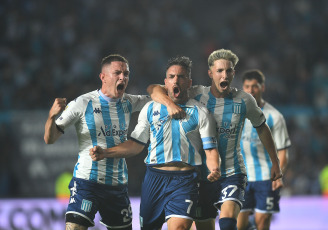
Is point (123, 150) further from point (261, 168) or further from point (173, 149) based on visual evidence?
point (261, 168)

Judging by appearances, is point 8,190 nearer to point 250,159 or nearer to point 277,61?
point 250,159

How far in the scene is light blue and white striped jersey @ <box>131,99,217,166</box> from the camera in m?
5.55

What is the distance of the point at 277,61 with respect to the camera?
591 inches

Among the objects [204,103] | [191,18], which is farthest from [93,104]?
[191,18]

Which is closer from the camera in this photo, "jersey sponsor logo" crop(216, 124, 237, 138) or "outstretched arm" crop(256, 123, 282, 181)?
"jersey sponsor logo" crop(216, 124, 237, 138)

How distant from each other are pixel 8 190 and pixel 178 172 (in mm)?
6612

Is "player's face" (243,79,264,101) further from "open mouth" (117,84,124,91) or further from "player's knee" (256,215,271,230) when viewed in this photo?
"open mouth" (117,84,124,91)

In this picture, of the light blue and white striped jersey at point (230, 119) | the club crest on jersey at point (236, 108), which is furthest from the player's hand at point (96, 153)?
the club crest on jersey at point (236, 108)

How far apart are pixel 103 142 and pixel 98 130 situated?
5.1 inches

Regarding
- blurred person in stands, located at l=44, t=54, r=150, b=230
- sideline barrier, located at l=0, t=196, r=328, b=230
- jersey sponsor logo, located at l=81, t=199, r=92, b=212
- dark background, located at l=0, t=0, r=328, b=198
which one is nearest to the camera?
jersey sponsor logo, located at l=81, t=199, r=92, b=212

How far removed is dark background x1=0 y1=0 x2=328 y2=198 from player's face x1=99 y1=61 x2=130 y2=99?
5428 millimetres

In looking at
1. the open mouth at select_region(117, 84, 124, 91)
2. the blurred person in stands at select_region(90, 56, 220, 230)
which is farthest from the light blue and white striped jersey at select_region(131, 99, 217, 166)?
the open mouth at select_region(117, 84, 124, 91)

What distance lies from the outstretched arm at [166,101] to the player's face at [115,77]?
0.31m

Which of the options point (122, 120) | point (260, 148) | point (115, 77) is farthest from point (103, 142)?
point (260, 148)
